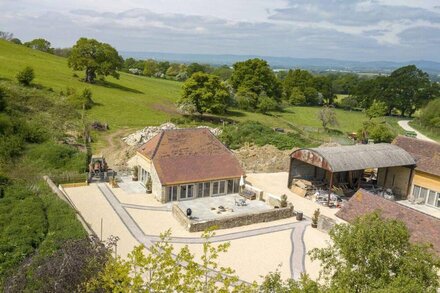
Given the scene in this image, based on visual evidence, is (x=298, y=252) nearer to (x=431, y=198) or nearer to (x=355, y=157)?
(x=355, y=157)

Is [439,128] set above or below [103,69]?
below

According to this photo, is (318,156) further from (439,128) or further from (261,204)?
(439,128)

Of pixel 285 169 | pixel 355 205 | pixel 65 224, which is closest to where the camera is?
pixel 65 224

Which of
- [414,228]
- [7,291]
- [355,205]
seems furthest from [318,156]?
[7,291]

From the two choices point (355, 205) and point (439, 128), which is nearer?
point (355, 205)

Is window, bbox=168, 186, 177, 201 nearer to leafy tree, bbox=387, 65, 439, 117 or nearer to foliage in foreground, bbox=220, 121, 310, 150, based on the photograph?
foliage in foreground, bbox=220, 121, 310, 150

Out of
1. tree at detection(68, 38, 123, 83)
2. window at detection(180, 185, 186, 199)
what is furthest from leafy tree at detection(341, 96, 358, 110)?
window at detection(180, 185, 186, 199)
